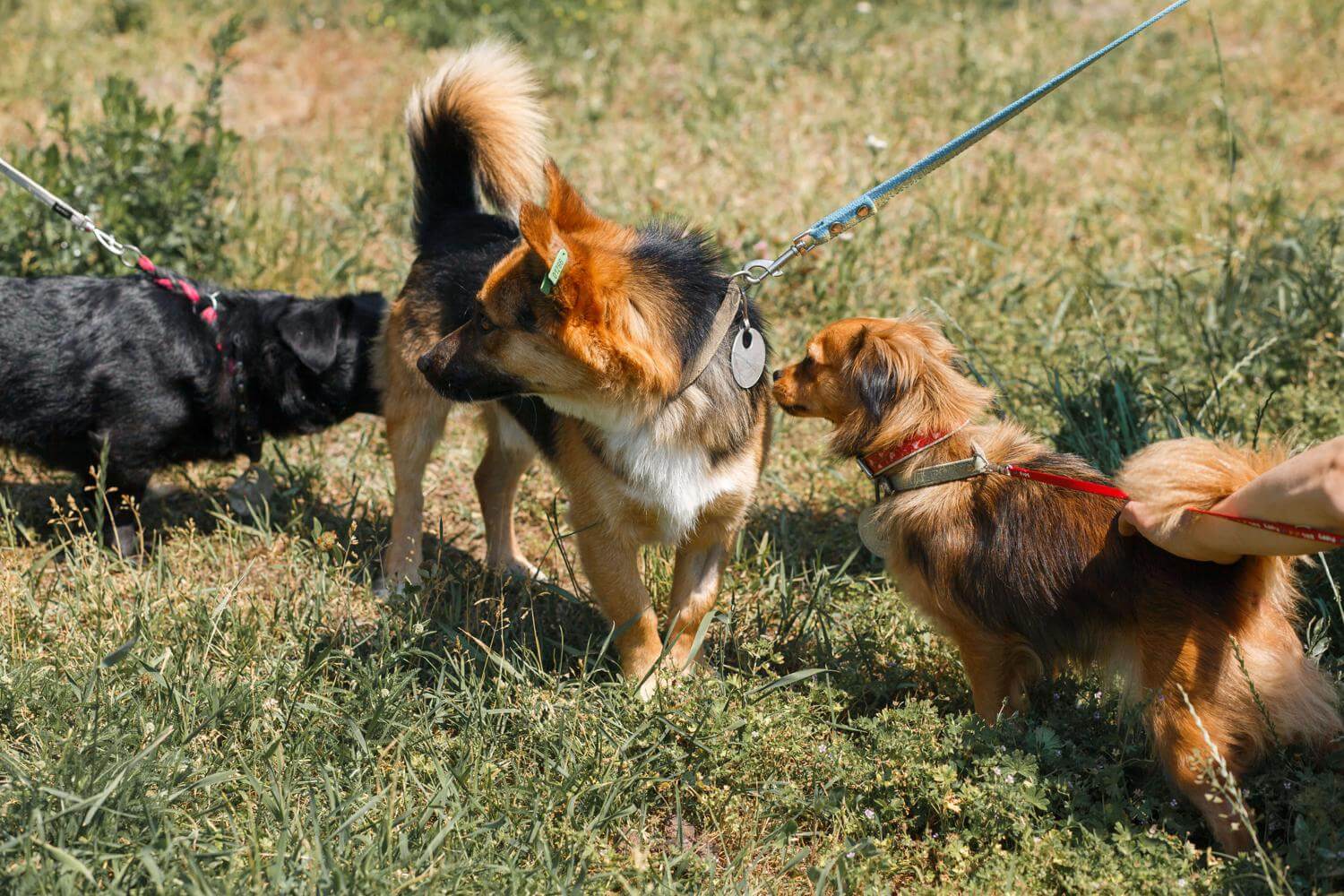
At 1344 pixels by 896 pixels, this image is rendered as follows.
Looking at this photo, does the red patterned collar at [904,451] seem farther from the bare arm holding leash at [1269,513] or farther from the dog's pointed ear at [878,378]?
the bare arm holding leash at [1269,513]

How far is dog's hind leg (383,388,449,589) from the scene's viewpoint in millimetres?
4207

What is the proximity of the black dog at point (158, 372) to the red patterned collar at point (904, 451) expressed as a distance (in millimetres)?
2172

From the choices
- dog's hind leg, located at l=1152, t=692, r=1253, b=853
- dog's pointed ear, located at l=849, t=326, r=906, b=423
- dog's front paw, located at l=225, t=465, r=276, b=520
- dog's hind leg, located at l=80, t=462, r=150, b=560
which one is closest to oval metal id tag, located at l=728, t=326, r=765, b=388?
dog's pointed ear, located at l=849, t=326, r=906, b=423

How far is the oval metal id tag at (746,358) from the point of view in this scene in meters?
3.30

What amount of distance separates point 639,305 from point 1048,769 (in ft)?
5.54

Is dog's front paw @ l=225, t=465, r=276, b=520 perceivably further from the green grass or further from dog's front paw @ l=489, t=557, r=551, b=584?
dog's front paw @ l=489, t=557, r=551, b=584

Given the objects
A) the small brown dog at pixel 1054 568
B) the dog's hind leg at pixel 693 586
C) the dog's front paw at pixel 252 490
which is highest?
the small brown dog at pixel 1054 568

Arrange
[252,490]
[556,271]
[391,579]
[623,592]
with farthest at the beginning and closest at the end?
[252,490] → [391,579] → [623,592] → [556,271]

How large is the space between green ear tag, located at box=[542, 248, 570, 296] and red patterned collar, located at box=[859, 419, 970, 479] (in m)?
1.12

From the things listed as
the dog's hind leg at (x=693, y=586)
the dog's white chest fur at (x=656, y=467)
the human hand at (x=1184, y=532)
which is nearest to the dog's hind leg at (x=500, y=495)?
the dog's hind leg at (x=693, y=586)

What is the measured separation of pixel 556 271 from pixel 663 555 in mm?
1484

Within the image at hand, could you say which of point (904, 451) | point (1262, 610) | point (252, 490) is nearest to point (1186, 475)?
point (1262, 610)

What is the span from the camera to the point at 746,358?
10.9 feet

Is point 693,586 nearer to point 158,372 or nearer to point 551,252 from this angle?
point 551,252
